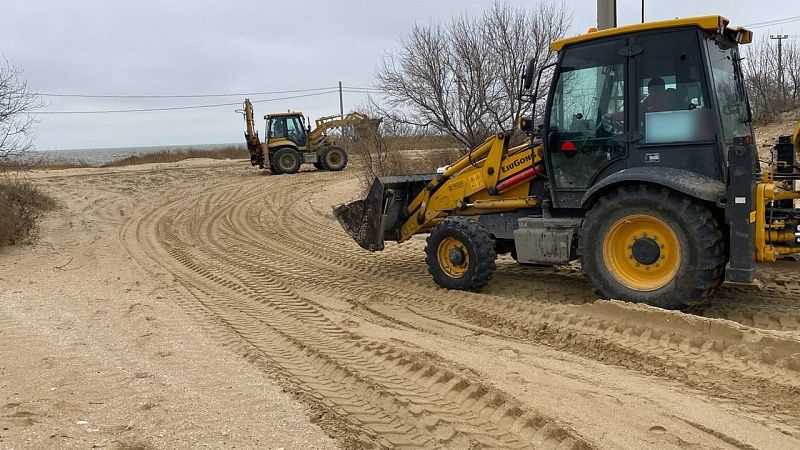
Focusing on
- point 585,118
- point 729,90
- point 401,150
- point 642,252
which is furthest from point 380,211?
point 401,150

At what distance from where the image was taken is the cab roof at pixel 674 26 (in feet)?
17.8

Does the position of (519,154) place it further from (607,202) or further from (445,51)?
(445,51)

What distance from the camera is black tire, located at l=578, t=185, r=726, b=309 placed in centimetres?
520

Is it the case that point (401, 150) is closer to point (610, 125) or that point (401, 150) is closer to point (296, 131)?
point (296, 131)

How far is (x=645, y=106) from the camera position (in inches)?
224

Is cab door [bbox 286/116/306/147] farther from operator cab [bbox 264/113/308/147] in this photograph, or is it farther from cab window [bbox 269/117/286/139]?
cab window [bbox 269/117/286/139]

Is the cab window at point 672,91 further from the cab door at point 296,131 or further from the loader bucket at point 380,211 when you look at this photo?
the cab door at point 296,131

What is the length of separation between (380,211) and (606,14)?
499cm

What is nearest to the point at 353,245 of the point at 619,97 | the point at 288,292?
the point at 288,292

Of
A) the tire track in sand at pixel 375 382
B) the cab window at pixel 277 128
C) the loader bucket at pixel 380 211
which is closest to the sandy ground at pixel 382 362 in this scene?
the tire track in sand at pixel 375 382

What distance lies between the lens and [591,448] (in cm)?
314

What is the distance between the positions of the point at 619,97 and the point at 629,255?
1480 millimetres

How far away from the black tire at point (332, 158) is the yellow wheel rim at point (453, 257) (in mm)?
18749

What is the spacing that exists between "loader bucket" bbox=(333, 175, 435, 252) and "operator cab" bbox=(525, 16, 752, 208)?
2.21 meters
